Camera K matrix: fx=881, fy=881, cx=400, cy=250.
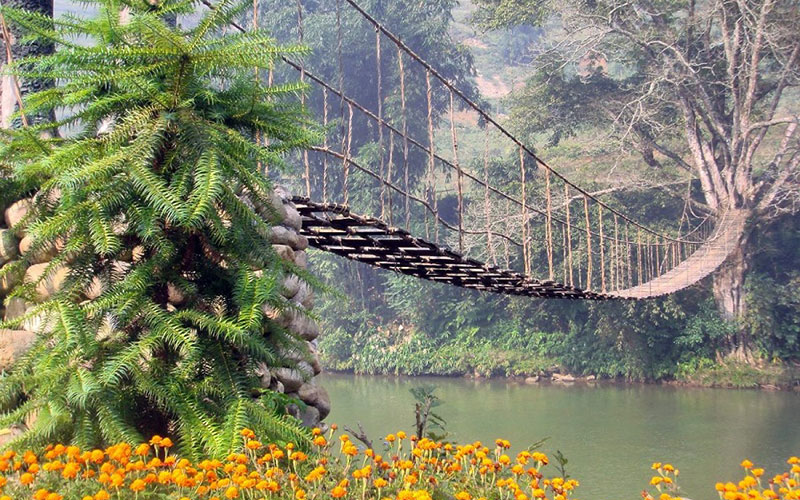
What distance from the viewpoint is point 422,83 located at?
56.4 feet

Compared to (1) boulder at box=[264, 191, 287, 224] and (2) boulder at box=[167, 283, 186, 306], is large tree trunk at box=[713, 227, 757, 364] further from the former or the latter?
(2) boulder at box=[167, 283, 186, 306]

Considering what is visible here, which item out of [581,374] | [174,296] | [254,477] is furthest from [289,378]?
[581,374]

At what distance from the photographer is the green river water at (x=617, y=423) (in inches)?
290

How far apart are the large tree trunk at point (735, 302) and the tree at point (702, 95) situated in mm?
16

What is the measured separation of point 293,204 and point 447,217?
540 inches

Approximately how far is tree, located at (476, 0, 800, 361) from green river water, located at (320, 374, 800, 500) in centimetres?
215

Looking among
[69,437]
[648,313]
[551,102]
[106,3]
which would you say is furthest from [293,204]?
[551,102]

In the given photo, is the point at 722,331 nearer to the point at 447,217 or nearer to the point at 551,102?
the point at 551,102

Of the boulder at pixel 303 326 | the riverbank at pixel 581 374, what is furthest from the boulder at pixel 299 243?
the riverbank at pixel 581 374

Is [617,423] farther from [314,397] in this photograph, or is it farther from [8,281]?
[8,281]

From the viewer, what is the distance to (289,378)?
2725 millimetres

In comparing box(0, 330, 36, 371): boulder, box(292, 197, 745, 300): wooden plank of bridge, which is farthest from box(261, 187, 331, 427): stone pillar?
box(0, 330, 36, 371): boulder

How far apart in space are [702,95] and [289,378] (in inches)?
444

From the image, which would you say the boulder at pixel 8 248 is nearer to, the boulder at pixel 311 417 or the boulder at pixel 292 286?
the boulder at pixel 292 286
